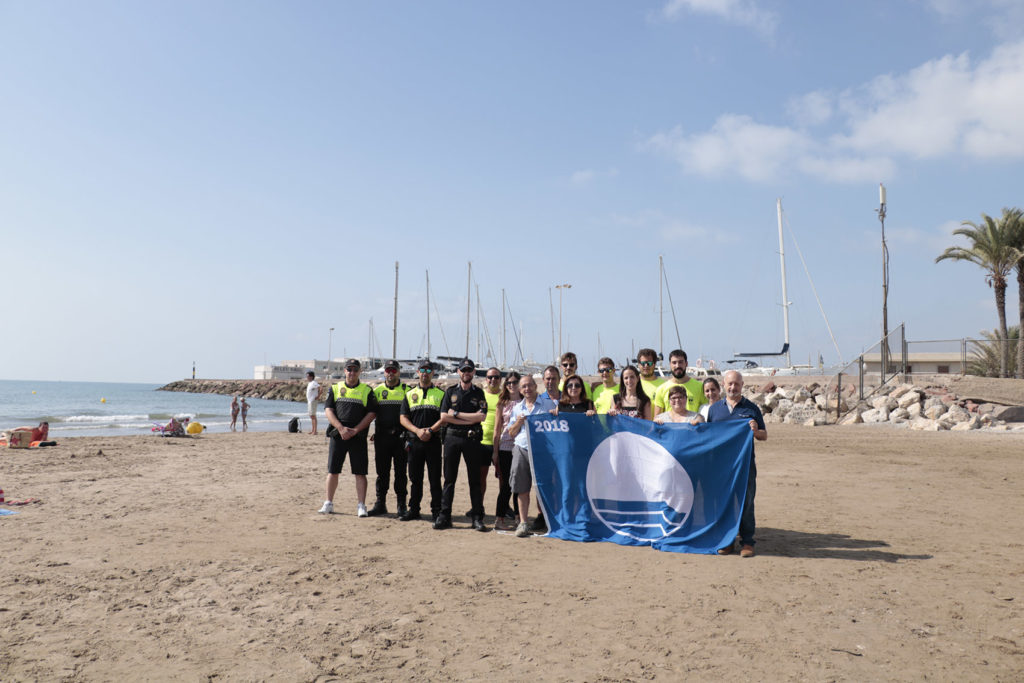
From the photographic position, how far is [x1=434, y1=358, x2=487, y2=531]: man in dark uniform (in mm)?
7914

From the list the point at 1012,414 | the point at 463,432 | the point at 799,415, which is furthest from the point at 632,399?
the point at 1012,414

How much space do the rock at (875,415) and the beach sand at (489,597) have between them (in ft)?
45.6

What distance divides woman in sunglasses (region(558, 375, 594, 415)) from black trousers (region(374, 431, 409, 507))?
2.19 m

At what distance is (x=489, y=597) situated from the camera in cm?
550

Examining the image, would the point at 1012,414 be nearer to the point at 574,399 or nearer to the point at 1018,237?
the point at 1018,237

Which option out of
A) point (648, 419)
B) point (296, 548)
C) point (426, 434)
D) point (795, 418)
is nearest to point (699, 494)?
point (648, 419)

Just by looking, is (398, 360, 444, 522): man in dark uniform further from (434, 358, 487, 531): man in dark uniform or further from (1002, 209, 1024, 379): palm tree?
(1002, 209, 1024, 379): palm tree

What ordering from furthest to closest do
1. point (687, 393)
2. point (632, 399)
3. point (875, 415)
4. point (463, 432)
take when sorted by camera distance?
point (875, 415)
point (463, 432)
point (632, 399)
point (687, 393)

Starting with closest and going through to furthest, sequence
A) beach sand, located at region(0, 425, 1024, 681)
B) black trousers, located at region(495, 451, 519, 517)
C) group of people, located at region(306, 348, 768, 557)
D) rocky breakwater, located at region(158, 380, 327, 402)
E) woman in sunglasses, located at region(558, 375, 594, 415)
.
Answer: beach sand, located at region(0, 425, 1024, 681), group of people, located at region(306, 348, 768, 557), woman in sunglasses, located at region(558, 375, 594, 415), black trousers, located at region(495, 451, 519, 517), rocky breakwater, located at region(158, 380, 327, 402)

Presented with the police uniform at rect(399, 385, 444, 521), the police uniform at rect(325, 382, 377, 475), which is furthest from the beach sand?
the police uniform at rect(325, 382, 377, 475)

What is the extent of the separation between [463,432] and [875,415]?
20.1m

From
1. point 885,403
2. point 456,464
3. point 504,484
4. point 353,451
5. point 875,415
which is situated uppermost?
point 353,451

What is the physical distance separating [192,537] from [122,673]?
11.8 ft

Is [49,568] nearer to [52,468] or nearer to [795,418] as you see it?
[52,468]
